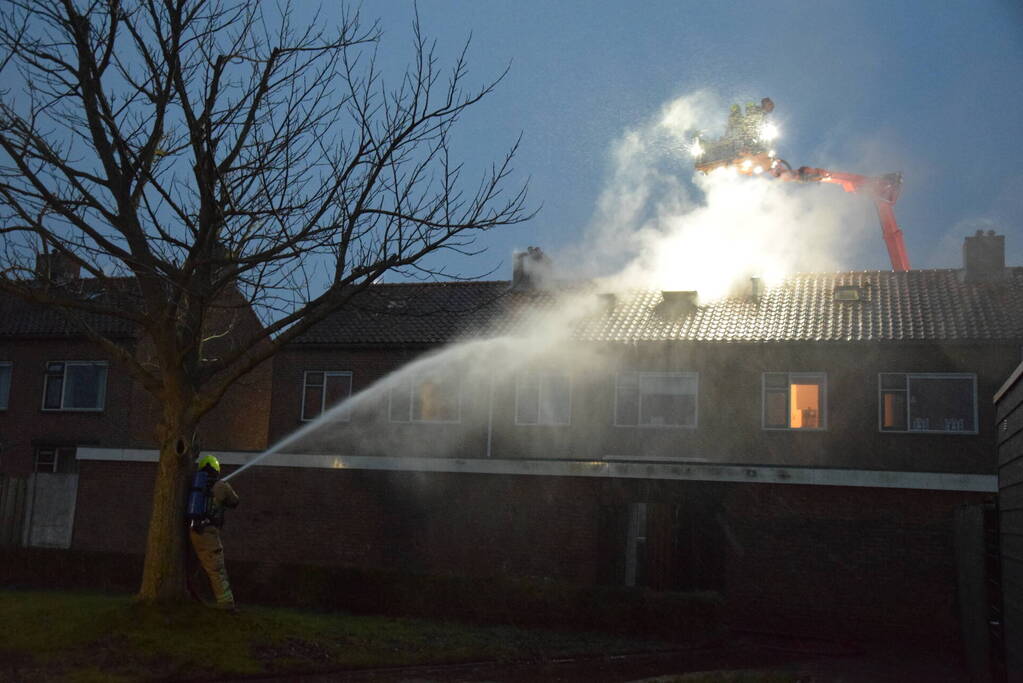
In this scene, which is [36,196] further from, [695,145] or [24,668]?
[695,145]

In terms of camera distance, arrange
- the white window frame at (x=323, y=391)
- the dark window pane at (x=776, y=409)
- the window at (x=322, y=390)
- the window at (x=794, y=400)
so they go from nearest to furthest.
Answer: the window at (x=794, y=400)
the dark window pane at (x=776, y=409)
the white window frame at (x=323, y=391)
the window at (x=322, y=390)

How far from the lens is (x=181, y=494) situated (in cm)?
1176

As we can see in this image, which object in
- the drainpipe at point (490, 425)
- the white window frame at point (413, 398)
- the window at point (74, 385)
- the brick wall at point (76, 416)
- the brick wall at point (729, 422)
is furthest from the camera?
the window at point (74, 385)

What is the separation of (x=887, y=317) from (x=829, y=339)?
2263 millimetres

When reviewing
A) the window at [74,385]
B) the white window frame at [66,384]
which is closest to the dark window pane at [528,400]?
the white window frame at [66,384]

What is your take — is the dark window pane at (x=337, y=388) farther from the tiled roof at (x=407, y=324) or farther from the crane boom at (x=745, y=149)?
the crane boom at (x=745, y=149)

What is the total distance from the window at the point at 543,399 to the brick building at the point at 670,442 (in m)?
0.06

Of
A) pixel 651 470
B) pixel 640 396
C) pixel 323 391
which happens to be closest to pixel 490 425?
pixel 640 396

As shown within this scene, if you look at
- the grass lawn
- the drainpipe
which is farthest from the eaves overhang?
the drainpipe

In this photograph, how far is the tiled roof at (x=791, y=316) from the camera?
86.9 feet

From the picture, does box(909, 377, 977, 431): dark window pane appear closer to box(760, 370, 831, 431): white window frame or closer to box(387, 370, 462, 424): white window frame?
box(760, 370, 831, 431): white window frame

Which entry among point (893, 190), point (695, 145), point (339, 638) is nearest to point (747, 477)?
point (339, 638)

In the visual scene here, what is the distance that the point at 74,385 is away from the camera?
33.4m

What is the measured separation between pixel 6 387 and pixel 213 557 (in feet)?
86.4
